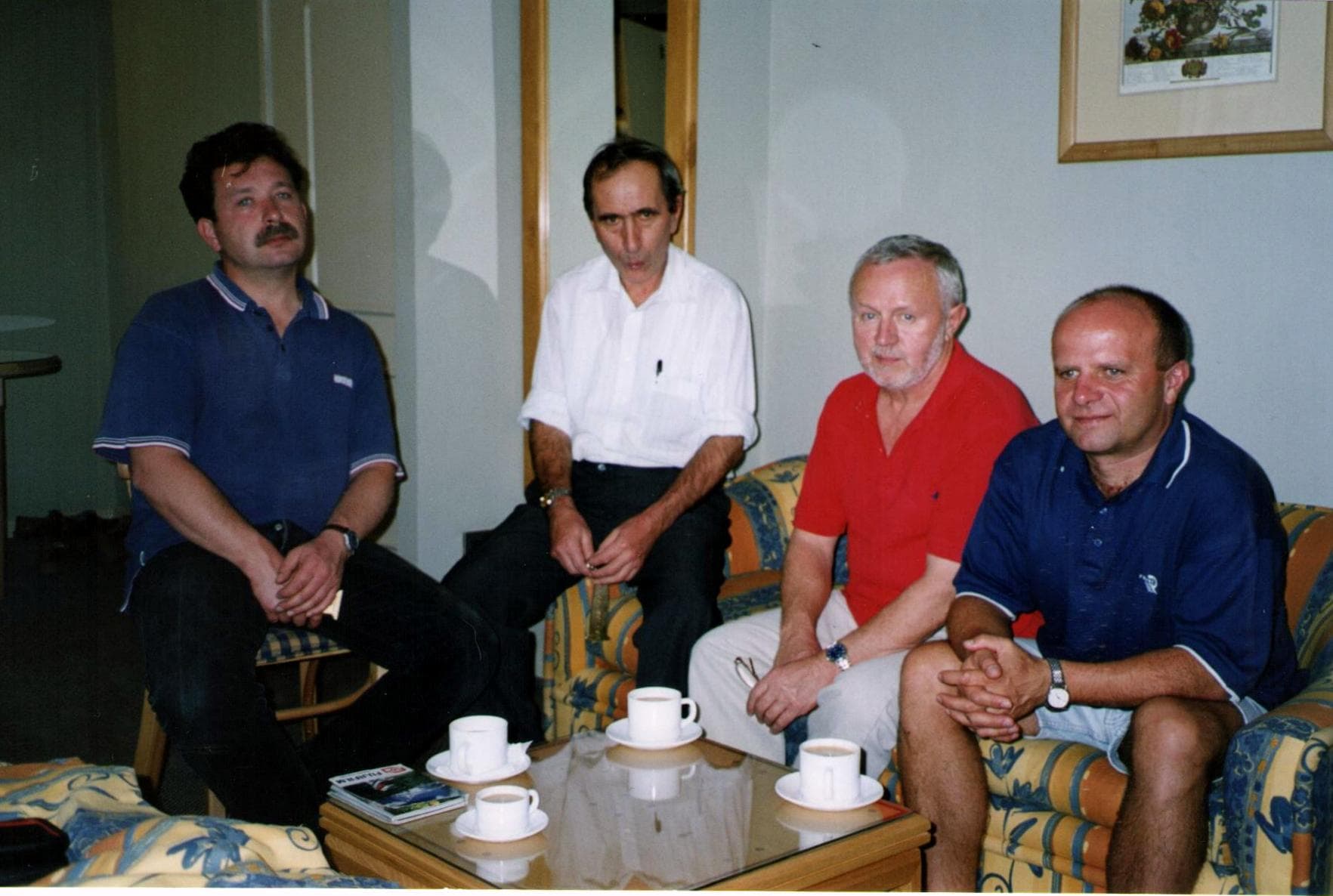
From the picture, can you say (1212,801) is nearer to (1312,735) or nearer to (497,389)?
(1312,735)

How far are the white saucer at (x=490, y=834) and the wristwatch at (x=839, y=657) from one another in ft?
2.47

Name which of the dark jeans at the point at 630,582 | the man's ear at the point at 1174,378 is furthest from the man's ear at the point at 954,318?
the dark jeans at the point at 630,582

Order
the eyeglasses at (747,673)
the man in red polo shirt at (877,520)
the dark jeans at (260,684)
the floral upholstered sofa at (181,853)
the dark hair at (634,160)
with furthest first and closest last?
1. the dark hair at (634,160)
2. the eyeglasses at (747,673)
3. the man in red polo shirt at (877,520)
4. the dark jeans at (260,684)
5. the floral upholstered sofa at (181,853)

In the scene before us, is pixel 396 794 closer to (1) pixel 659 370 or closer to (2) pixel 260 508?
(2) pixel 260 508

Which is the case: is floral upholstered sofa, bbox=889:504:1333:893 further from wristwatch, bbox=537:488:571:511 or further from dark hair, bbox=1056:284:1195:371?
wristwatch, bbox=537:488:571:511

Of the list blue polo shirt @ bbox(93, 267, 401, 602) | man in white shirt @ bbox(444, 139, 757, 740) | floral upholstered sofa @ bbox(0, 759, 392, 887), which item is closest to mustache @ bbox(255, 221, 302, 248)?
blue polo shirt @ bbox(93, 267, 401, 602)

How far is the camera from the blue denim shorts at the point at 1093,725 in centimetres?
193

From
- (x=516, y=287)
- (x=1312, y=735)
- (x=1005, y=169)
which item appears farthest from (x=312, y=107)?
(x=1312, y=735)

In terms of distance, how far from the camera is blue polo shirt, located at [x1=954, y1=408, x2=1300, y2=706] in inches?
72.9

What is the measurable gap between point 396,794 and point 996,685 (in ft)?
2.98

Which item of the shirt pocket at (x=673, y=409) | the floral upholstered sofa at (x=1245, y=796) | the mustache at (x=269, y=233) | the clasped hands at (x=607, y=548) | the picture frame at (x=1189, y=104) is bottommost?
the floral upholstered sofa at (x=1245, y=796)

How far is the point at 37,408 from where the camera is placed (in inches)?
220

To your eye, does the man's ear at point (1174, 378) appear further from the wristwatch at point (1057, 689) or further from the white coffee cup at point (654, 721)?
the white coffee cup at point (654, 721)

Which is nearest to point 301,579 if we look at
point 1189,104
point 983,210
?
point 983,210
